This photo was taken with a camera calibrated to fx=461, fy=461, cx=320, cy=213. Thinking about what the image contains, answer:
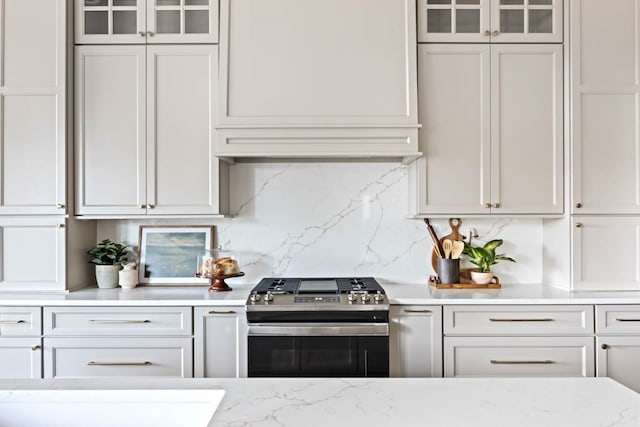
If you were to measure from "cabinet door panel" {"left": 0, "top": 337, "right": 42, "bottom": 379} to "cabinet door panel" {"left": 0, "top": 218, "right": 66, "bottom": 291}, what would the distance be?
301mm

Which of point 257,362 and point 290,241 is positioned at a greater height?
point 290,241

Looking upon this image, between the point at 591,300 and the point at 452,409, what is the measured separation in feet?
5.83

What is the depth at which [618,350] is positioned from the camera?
2299 millimetres

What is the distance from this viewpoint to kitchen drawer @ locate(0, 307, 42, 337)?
2.31 meters

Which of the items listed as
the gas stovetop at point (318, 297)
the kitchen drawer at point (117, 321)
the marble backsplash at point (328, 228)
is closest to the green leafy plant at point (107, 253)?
the marble backsplash at point (328, 228)

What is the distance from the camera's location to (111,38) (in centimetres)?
257

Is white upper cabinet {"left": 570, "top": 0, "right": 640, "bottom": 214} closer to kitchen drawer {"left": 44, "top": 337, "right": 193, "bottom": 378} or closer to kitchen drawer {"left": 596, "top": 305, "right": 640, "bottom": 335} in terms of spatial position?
kitchen drawer {"left": 596, "top": 305, "right": 640, "bottom": 335}

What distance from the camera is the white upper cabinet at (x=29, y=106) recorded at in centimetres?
249

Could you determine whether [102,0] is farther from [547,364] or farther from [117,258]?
[547,364]

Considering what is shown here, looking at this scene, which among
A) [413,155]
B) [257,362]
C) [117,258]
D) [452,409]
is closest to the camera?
[452,409]

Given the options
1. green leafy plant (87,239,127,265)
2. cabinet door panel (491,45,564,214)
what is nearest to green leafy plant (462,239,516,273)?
cabinet door panel (491,45,564,214)

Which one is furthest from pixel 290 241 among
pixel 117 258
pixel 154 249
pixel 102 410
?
pixel 102 410

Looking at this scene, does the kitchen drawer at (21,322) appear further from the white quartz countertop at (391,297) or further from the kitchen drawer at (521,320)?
the kitchen drawer at (521,320)

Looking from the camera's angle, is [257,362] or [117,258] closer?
[257,362]
